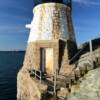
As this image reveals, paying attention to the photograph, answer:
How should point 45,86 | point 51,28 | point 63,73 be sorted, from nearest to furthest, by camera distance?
point 45,86 < point 63,73 < point 51,28

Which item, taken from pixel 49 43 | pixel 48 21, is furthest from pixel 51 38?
pixel 48 21

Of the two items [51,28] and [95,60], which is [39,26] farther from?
[95,60]

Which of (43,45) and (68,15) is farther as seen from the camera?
(68,15)

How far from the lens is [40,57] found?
21.6 m

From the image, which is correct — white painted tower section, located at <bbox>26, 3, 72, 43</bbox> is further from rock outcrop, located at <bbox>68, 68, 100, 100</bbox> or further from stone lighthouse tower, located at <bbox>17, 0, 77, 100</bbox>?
rock outcrop, located at <bbox>68, 68, 100, 100</bbox>

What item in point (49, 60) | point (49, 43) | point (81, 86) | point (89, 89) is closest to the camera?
point (89, 89)

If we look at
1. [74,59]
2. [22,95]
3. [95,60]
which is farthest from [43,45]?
[95,60]

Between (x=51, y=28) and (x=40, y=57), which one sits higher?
(x=51, y=28)

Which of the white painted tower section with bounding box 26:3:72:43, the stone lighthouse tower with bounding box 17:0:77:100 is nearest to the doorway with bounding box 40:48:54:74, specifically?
the stone lighthouse tower with bounding box 17:0:77:100

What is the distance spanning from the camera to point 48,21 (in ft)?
71.3

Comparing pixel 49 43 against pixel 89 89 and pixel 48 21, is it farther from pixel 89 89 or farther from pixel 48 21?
pixel 89 89

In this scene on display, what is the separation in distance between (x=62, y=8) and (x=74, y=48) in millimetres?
3798

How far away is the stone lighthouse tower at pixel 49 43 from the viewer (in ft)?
69.0

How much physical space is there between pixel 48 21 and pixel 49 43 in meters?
2.03
